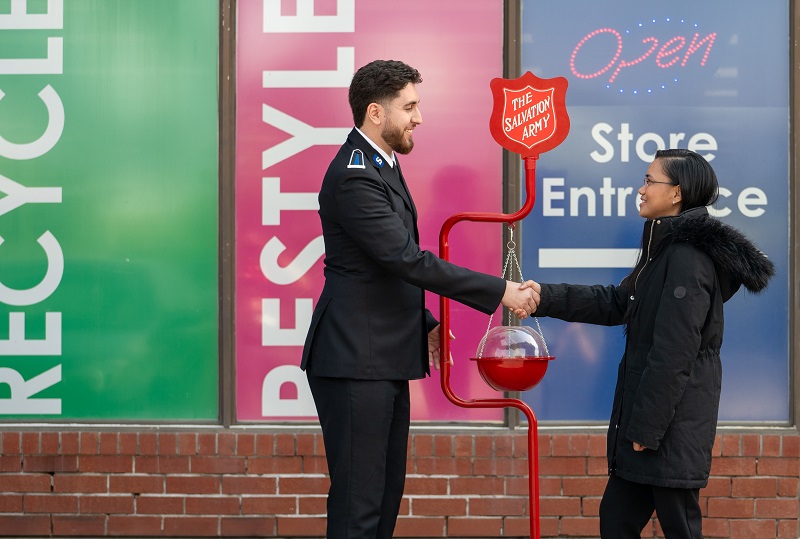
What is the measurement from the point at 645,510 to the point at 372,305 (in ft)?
4.15

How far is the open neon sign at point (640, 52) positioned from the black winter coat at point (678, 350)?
1917mm

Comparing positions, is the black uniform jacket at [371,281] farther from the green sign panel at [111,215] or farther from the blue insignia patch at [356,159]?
the green sign panel at [111,215]

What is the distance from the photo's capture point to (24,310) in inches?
221

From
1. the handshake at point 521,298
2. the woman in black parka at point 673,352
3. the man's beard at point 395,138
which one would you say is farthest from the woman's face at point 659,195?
the man's beard at point 395,138

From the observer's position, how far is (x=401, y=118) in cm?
388

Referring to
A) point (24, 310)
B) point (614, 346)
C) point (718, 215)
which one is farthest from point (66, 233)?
point (718, 215)

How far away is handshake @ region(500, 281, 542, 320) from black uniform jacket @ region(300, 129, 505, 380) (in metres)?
0.07

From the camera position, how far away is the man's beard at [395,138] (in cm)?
389

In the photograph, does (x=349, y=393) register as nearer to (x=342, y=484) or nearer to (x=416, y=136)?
(x=342, y=484)

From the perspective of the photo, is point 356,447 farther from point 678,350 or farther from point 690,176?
point 690,176

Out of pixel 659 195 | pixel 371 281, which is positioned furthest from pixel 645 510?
pixel 371 281

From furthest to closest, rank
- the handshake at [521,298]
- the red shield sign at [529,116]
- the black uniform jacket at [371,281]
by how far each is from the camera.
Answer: the handshake at [521,298] → the red shield sign at [529,116] → the black uniform jacket at [371,281]

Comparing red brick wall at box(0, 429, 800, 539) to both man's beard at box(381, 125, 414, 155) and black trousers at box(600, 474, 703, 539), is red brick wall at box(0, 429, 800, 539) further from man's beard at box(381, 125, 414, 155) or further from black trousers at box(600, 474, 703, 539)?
man's beard at box(381, 125, 414, 155)

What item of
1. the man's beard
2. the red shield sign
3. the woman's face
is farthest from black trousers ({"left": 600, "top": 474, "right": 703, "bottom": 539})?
the man's beard
